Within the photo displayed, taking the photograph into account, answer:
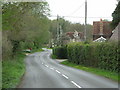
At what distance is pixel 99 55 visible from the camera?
80.2ft

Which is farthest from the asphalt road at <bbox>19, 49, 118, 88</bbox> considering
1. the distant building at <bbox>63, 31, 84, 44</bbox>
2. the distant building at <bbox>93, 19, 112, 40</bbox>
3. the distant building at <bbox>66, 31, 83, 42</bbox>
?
the distant building at <bbox>66, 31, 83, 42</bbox>

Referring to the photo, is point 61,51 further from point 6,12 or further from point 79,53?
point 6,12

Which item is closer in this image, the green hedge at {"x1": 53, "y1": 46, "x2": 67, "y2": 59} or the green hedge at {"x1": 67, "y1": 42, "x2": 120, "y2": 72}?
the green hedge at {"x1": 67, "y1": 42, "x2": 120, "y2": 72}

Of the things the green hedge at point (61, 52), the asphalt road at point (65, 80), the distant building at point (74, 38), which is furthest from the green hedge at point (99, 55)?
the distant building at point (74, 38)

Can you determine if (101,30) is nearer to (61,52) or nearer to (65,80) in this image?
(61,52)

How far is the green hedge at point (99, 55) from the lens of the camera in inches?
796

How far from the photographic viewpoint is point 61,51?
57.8 m

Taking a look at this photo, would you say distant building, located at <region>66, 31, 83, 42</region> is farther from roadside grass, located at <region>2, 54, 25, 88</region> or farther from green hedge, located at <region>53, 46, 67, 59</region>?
roadside grass, located at <region>2, 54, 25, 88</region>

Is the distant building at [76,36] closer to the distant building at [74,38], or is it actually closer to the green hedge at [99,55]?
the distant building at [74,38]

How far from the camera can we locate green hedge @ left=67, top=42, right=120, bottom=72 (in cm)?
2023

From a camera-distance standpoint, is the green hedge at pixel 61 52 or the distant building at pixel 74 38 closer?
the green hedge at pixel 61 52

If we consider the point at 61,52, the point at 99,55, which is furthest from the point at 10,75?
the point at 61,52

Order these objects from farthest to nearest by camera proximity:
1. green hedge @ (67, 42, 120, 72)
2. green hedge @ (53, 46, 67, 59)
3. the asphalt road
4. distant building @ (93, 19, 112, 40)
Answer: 1. distant building @ (93, 19, 112, 40)
2. green hedge @ (53, 46, 67, 59)
3. green hedge @ (67, 42, 120, 72)
4. the asphalt road

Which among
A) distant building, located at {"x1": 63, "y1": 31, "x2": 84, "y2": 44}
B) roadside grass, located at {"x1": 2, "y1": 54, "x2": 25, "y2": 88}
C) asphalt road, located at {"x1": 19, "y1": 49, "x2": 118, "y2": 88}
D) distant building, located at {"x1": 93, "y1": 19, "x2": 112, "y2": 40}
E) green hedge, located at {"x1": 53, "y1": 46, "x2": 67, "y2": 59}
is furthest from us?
distant building, located at {"x1": 63, "y1": 31, "x2": 84, "y2": 44}
